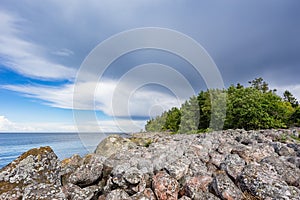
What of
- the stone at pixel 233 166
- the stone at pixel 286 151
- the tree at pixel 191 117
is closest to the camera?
the stone at pixel 233 166

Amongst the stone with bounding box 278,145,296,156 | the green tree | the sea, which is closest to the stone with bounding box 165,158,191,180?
the stone with bounding box 278,145,296,156

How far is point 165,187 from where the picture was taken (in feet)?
16.3

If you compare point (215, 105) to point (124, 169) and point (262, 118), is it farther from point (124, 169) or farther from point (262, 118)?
point (124, 169)

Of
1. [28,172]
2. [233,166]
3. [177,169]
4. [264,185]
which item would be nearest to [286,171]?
[233,166]

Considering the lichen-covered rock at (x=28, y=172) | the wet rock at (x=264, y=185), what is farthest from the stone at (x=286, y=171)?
the lichen-covered rock at (x=28, y=172)

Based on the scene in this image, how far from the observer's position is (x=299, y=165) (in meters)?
5.93

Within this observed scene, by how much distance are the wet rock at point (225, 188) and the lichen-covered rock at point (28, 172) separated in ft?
14.5

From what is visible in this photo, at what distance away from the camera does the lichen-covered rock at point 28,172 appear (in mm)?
4926

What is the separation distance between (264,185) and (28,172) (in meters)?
6.11

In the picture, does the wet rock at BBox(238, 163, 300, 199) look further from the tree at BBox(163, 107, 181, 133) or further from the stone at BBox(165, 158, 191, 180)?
the tree at BBox(163, 107, 181, 133)

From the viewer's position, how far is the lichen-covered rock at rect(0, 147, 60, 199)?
16.2 feet

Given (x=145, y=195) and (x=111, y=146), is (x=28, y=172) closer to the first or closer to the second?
(x=145, y=195)

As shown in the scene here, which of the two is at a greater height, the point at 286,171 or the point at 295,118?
the point at 295,118

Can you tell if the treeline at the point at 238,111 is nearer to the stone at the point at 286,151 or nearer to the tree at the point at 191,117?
the tree at the point at 191,117
